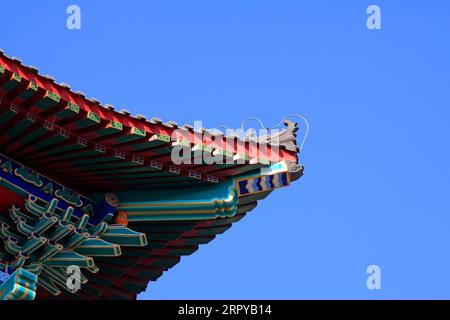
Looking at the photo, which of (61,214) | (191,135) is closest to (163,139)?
(191,135)

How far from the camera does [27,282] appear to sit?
51.9 feet

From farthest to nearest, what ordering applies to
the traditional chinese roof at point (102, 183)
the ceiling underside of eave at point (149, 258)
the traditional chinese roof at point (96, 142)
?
the ceiling underside of eave at point (149, 258) → the traditional chinese roof at point (102, 183) → the traditional chinese roof at point (96, 142)

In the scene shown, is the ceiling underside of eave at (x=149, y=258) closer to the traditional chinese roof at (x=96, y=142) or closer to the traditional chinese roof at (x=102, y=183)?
the traditional chinese roof at (x=102, y=183)

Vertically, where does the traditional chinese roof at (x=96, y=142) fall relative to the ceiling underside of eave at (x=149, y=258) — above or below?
above

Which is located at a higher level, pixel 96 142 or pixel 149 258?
pixel 96 142

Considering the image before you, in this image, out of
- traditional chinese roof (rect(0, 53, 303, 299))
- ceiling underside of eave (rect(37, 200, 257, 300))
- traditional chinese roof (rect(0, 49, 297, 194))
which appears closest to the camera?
traditional chinese roof (rect(0, 49, 297, 194))

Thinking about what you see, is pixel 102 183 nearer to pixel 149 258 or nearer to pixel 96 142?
pixel 96 142

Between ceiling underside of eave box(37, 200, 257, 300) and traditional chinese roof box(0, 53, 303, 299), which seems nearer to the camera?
traditional chinese roof box(0, 53, 303, 299)

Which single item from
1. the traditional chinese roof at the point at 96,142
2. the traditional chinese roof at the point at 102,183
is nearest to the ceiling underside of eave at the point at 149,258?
the traditional chinese roof at the point at 102,183

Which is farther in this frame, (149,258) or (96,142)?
(149,258)

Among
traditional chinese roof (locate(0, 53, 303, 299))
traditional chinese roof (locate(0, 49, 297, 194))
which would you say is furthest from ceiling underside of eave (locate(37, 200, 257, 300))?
traditional chinese roof (locate(0, 49, 297, 194))

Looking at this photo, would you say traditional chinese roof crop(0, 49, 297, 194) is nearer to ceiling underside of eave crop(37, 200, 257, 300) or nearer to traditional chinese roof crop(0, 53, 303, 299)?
traditional chinese roof crop(0, 53, 303, 299)

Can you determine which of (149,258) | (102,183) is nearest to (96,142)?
(102,183)
